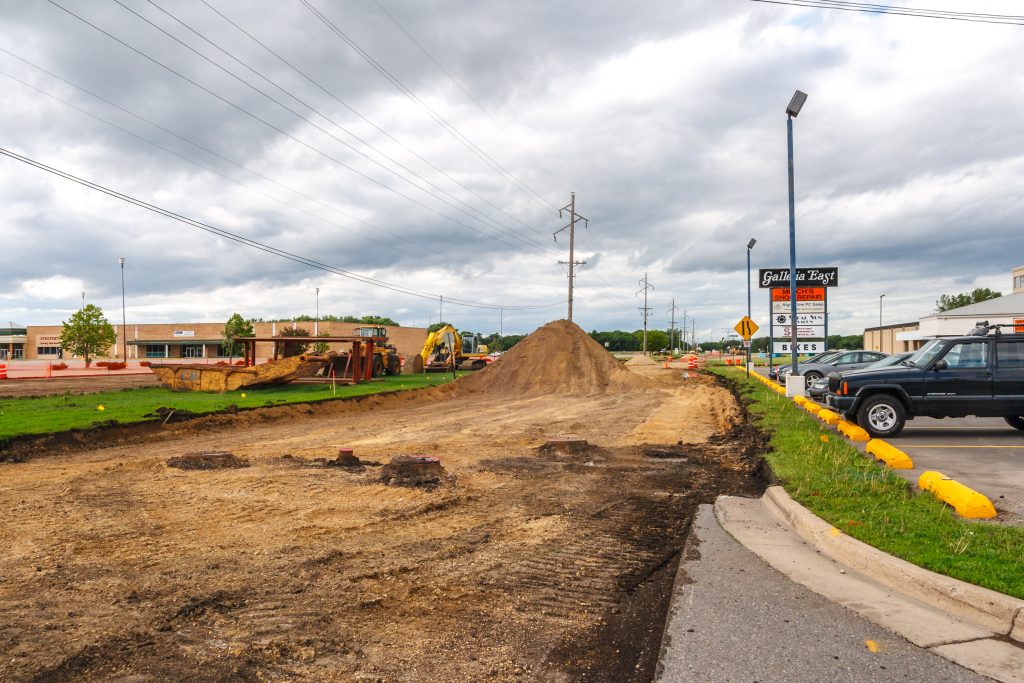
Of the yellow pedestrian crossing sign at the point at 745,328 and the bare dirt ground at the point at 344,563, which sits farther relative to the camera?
the yellow pedestrian crossing sign at the point at 745,328

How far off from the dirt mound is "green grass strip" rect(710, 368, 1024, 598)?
773 inches

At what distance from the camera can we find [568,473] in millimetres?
10141

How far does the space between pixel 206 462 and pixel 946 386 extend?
1287cm

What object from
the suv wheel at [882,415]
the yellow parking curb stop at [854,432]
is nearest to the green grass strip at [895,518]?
the yellow parking curb stop at [854,432]

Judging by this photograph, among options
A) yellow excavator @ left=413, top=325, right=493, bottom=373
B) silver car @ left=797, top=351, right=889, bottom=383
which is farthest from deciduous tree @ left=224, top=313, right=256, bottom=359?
silver car @ left=797, top=351, right=889, bottom=383

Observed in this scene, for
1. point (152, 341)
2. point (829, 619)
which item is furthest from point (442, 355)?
point (152, 341)

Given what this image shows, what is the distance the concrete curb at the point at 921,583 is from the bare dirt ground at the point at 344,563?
4.50 ft

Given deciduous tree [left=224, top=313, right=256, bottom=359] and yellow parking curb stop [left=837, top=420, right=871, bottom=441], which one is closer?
yellow parking curb stop [left=837, top=420, right=871, bottom=441]

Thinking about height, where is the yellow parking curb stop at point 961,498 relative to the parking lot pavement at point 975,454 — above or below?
above

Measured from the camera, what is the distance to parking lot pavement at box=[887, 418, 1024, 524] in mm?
7867

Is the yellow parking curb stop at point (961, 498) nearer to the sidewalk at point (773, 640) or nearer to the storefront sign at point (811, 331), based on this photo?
the sidewalk at point (773, 640)

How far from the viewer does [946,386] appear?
1250 cm

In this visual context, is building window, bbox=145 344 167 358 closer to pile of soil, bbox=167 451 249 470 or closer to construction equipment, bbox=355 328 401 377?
construction equipment, bbox=355 328 401 377

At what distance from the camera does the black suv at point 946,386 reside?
12359 millimetres
